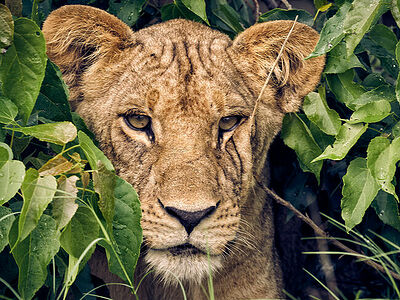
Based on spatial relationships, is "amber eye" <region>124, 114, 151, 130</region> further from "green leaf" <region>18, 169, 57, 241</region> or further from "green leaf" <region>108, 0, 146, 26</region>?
"green leaf" <region>18, 169, 57, 241</region>

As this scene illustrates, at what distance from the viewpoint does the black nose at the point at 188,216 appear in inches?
84.1

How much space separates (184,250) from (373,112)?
900 mm

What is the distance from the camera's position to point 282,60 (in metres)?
2.87

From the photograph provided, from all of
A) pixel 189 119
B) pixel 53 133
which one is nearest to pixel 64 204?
pixel 53 133

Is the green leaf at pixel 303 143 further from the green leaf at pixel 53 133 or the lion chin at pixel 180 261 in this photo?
the green leaf at pixel 53 133

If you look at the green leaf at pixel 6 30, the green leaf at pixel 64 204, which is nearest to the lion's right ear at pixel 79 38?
the green leaf at pixel 6 30

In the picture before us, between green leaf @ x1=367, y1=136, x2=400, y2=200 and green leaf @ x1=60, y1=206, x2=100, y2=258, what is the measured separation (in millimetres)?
1013

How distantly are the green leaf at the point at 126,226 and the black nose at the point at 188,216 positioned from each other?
20cm

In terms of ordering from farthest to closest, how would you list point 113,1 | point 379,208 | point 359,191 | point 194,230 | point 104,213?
point 113,1 → point 379,208 → point 359,191 → point 194,230 → point 104,213

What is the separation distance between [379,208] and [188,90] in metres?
1.05

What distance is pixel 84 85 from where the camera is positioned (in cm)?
275

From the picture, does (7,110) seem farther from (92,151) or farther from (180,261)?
(180,261)

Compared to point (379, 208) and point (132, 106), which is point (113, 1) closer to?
point (132, 106)

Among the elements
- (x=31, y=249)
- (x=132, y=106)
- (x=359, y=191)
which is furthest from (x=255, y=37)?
(x=31, y=249)
